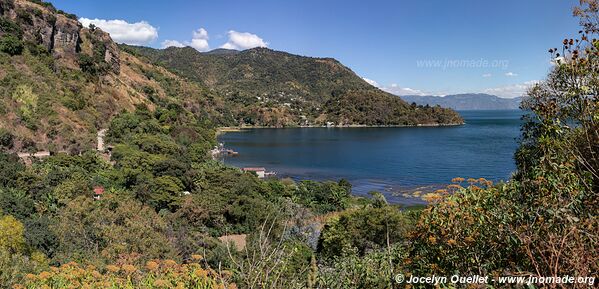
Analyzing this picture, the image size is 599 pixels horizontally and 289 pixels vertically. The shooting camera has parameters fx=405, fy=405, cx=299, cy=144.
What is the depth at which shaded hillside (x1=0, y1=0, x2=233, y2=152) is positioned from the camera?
35.8 meters

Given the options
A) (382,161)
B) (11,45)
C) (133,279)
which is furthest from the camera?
(382,161)

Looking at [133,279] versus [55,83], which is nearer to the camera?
[133,279]

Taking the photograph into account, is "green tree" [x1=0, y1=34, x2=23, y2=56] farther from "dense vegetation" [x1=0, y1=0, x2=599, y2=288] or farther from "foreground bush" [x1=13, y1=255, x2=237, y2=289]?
"foreground bush" [x1=13, y1=255, x2=237, y2=289]

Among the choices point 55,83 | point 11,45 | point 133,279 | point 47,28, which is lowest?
point 133,279

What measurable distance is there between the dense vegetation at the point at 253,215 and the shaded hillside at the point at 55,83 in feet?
1.04

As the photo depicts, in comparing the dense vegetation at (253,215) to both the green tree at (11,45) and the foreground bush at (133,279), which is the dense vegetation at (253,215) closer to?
the foreground bush at (133,279)

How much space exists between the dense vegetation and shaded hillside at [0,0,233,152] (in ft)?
1.04

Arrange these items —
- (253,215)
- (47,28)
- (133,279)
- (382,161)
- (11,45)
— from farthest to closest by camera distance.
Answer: (382,161) < (47,28) < (11,45) < (253,215) < (133,279)

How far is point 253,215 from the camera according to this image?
25875mm

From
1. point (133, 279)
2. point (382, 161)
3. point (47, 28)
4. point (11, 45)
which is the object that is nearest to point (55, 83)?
point (11, 45)

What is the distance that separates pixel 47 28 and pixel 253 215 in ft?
157

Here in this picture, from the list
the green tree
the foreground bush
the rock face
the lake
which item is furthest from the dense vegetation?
the lake

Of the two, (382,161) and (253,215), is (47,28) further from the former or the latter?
(382,161)

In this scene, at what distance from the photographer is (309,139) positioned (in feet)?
319
